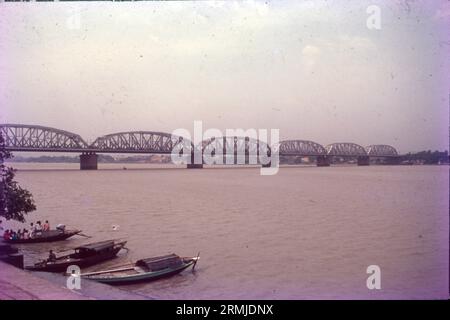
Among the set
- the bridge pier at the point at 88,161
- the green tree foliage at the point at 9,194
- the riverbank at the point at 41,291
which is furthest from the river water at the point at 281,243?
the bridge pier at the point at 88,161

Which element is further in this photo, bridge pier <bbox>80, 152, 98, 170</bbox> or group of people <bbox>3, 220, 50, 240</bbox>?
bridge pier <bbox>80, 152, 98, 170</bbox>

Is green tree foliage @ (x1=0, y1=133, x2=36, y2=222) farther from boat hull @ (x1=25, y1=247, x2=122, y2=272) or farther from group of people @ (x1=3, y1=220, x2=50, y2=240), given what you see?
boat hull @ (x1=25, y1=247, x2=122, y2=272)

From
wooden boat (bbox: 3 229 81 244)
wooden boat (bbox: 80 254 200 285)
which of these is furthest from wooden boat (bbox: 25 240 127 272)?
wooden boat (bbox: 3 229 81 244)

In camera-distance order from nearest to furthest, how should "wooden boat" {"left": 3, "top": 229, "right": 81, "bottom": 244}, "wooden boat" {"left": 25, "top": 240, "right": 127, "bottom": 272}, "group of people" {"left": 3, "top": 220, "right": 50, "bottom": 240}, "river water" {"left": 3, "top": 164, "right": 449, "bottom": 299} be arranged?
"river water" {"left": 3, "top": 164, "right": 449, "bottom": 299} < "wooden boat" {"left": 25, "top": 240, "right": 127, "bottom": 272} < "group of people" {"left": 3, "top": 220, "right": 50, "bottom": 240} < "wooden boat" {"left": 3, "top": 229, "right": 81, "bottom": 244}

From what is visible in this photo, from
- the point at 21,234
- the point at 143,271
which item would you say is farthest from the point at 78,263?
the point at 21,234

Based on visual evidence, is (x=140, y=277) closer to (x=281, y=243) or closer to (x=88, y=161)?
(x=281, y=243)
